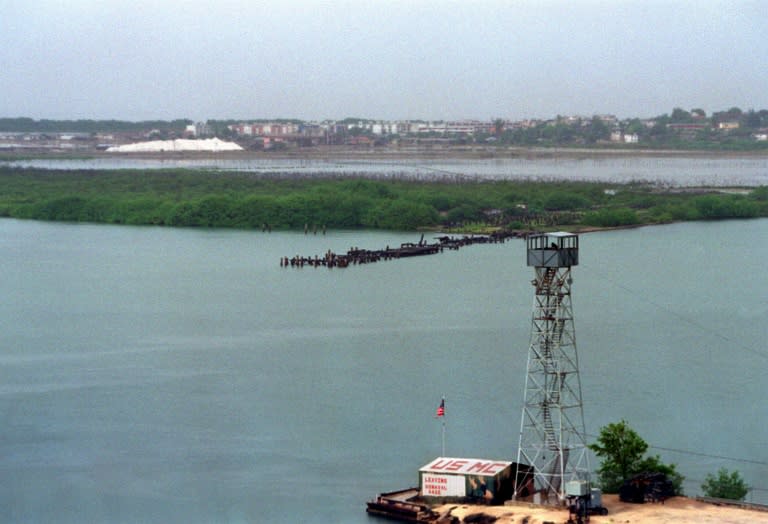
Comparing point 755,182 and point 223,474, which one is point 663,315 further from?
point 755,182

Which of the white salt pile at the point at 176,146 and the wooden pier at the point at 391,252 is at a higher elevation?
the white salt pile at the point at 176,146

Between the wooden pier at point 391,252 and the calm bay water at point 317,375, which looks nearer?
the calm bay water at point 317,375

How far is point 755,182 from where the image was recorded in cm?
5759

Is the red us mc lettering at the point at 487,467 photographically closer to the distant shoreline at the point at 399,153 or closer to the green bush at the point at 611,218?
the green bush at the point at 611,218

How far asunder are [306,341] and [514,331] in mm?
2900

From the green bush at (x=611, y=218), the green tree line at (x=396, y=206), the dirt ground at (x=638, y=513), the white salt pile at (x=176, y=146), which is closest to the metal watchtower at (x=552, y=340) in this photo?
the dirt ground at (x=638, y=513)

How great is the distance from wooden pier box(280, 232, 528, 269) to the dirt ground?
18.5 m

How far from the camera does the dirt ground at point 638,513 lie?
1100 centimetres

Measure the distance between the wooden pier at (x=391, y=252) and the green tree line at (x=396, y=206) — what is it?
2.52m

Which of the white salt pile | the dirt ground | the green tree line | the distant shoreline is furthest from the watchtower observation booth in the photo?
the white salt pile

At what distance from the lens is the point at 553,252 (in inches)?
479

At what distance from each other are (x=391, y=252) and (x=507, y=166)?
47.3m

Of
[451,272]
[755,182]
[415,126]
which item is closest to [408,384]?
[451,272]

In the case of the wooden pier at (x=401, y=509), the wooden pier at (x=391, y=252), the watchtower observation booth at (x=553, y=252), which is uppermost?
the watchtower observation booth at (x=553, y=252)
